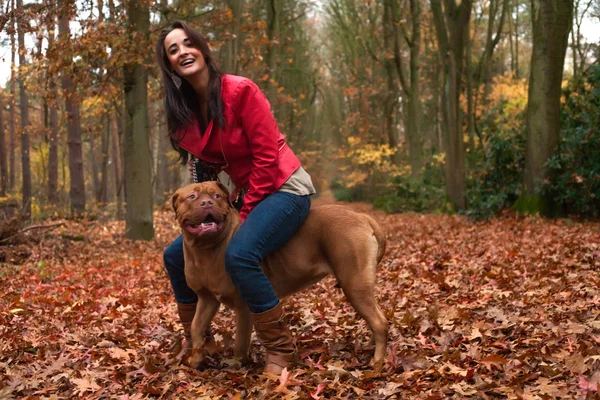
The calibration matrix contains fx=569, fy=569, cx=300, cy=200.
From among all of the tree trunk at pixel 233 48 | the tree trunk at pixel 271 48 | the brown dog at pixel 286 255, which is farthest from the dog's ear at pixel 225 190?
the tree trunk at pixel 271 48

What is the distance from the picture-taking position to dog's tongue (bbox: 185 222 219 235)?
11.4 ft

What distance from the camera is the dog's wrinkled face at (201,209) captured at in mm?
3496

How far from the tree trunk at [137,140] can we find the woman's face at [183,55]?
9116mm

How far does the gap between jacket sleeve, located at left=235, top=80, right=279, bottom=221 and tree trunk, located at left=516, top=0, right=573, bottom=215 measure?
10.4m

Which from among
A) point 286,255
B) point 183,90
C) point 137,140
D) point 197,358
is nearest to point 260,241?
point 286,255

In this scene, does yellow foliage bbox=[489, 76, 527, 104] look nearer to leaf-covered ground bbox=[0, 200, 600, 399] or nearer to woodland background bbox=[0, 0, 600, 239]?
woodland background bbox=[0, 0, 600, 239]

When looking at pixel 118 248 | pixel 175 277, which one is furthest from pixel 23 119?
pixel 175 277

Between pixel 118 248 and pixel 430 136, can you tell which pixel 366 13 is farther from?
pixel 118 248

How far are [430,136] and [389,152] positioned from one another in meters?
8.99

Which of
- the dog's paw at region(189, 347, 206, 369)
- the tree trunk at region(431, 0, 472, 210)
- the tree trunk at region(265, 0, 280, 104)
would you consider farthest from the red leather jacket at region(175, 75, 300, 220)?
the tree trunk at region(265, 0, 280, 104)

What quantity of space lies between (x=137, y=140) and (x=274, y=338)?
982cm

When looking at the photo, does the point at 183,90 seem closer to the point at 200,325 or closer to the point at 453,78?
the point at 200,325

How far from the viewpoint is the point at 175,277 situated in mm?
4137

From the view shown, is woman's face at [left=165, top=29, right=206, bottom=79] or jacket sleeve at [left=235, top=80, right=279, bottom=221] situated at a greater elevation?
woman's face at [left=165, top=29, right=206, bottom=79]
